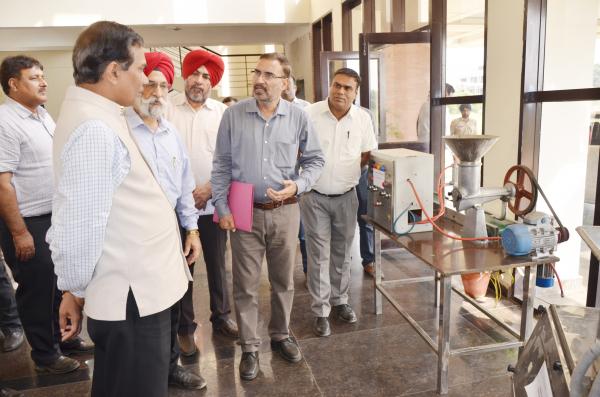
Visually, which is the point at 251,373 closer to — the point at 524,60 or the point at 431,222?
the point at 431,222

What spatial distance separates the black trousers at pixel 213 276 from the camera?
2.73 metres

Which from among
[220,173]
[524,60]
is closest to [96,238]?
[220,173]

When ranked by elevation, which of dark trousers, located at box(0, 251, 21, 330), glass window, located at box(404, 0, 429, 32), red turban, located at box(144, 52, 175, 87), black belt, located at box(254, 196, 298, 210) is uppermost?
glass window, located at box(404, 0, 429, 32)

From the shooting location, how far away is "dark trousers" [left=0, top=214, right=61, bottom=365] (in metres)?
2.45

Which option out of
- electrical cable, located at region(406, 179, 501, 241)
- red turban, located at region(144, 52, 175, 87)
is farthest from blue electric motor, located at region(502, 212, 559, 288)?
red turban, located at region(144, 52, 175, 87)

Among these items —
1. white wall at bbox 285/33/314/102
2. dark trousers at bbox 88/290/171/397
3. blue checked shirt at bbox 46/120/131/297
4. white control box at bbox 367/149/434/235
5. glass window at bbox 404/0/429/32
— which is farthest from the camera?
white wall at bbox 285/33/314/102

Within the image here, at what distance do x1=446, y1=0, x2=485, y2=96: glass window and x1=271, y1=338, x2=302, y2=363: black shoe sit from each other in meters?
2.35

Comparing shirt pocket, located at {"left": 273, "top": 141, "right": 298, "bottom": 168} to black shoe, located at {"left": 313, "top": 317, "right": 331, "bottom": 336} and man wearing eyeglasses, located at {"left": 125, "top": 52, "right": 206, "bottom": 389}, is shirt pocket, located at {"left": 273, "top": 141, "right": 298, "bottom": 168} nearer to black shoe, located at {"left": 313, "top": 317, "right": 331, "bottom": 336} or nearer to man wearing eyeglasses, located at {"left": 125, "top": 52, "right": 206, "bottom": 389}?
man wearing eyeglasses, located at {"left": 125, "top": 52, "right": 206, "bottom": 389}

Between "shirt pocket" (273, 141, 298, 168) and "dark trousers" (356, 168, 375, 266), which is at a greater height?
"shirt pocket" (273, 141, 298, 168)

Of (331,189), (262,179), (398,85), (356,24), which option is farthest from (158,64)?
(356,24)

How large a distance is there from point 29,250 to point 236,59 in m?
11.6

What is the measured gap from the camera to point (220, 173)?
2.39 metres

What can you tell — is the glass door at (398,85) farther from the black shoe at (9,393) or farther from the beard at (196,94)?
the black shoe at (9,393)

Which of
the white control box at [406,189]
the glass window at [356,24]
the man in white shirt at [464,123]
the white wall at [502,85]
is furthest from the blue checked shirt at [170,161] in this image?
the glass window at [356,24]
